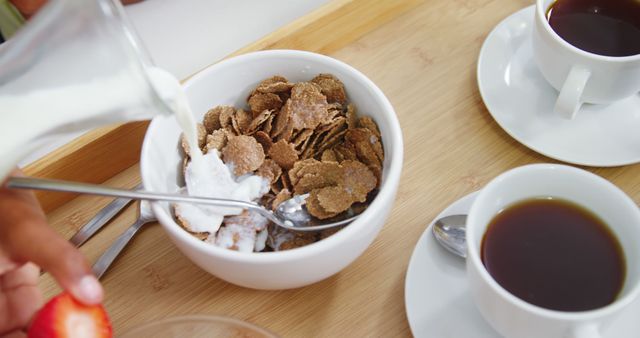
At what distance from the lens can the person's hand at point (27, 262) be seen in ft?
1.80

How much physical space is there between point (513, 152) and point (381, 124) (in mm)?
201

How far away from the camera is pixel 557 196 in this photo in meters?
0.62

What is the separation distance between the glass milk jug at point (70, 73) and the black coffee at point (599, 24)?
521mm

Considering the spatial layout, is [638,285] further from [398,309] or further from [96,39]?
[96,39]

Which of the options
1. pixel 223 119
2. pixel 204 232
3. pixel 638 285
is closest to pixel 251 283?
pixel 204 232

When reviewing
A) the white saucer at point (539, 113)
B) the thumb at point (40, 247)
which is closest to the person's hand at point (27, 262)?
the thumb at point (40, 247)

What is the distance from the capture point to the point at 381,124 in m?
0.69

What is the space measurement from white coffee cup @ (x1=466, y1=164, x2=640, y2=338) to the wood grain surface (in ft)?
0.43

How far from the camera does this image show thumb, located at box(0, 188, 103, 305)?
544mm

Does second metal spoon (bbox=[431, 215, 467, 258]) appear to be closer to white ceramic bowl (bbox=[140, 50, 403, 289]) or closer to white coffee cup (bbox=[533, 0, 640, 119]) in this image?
white ceramic bowl (bbox=[140, 50, 403, 289])

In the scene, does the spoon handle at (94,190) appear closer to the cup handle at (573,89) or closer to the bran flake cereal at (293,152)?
the bran flake cereal at (293,152)

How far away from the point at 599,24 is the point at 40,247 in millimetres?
687

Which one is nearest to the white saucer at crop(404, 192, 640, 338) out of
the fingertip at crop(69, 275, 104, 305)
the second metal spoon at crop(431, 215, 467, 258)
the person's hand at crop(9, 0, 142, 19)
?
the second metal spoon at crop(431, 215, 467, 258)

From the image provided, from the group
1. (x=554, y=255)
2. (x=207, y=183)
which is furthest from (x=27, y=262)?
(x=554, y=255)
